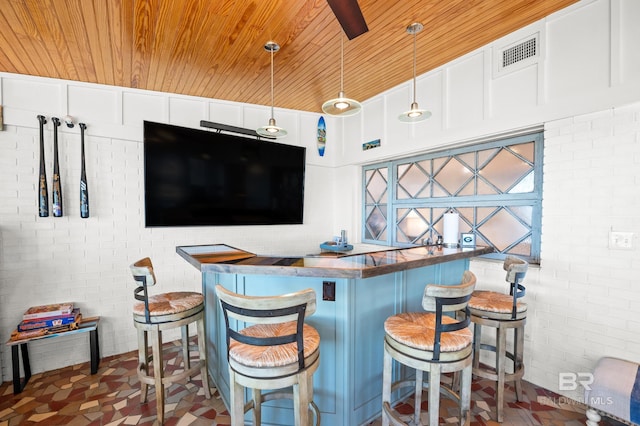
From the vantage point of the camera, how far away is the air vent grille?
238cm

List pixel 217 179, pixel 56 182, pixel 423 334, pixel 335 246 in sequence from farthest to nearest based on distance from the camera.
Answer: pixel 335 246
pixel 217 179
pixel 56 182
pixel 423 334

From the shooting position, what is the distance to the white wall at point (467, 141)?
203cm

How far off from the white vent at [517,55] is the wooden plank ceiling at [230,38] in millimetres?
145

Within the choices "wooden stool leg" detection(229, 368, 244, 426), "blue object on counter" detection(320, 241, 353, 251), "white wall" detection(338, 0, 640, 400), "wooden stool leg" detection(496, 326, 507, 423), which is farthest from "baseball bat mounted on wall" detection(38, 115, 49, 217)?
"white wall" detection(338, 0, 640, 400)

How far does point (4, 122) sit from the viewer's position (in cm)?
260

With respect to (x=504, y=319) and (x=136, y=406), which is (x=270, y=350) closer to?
(x=136, y=406)

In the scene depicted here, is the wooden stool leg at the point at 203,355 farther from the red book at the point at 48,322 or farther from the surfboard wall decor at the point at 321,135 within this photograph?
the surfboard wall decor at the point at 321,135

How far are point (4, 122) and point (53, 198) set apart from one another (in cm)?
79

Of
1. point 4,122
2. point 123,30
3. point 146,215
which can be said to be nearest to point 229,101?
point 123,30

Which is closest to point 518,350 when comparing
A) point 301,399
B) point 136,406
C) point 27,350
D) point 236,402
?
point 301,399

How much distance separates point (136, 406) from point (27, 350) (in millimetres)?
1395

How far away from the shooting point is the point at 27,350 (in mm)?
2605

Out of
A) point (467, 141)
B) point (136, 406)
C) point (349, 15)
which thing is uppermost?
point (349, 15)

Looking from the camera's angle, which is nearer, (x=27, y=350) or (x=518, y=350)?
(x=518, y=350)
